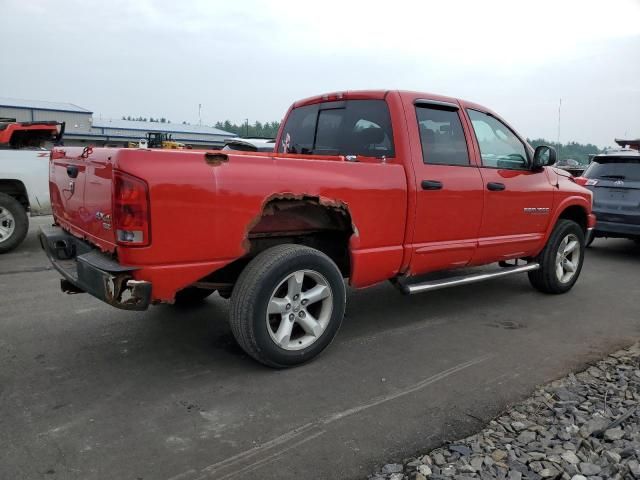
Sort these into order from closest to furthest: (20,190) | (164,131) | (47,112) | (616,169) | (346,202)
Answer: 1. (346,202)
2. (20,190)
3. (616,169)
4. (47,112)
5. (164,131)

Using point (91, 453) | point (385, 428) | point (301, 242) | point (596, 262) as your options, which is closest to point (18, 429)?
point (91, 453)

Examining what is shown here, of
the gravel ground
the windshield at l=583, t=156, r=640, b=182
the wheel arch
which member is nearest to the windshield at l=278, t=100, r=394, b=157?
the wheel arch

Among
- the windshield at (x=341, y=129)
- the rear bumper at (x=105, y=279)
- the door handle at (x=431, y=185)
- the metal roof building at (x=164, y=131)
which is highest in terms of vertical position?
the metal roof building at (x=164, y=131)

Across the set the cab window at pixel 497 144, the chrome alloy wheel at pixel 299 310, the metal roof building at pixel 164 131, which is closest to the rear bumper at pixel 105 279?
the chrome alloy wheel at pixel 299 310

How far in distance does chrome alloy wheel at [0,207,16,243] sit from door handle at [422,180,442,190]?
5.95 meters

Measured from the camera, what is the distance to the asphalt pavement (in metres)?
2.56

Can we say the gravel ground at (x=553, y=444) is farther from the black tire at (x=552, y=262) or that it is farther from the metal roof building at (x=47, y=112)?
the metal roof building at (x=47, y=112)

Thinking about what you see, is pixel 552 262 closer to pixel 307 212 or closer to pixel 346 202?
pixel 346 202

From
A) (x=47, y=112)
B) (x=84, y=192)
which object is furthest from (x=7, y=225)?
(x=47, y=112)

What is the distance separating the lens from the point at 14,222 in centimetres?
717

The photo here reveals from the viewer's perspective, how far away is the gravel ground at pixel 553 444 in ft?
8.07

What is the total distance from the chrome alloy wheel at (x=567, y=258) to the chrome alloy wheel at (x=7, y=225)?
7128 mm

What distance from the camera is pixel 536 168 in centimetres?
521

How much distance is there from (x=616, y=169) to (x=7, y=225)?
30.7 ft
